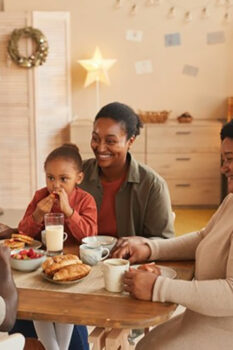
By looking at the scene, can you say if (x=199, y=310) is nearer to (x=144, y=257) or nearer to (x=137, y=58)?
(x=144, y=257)

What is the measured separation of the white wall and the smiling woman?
11.9 ft

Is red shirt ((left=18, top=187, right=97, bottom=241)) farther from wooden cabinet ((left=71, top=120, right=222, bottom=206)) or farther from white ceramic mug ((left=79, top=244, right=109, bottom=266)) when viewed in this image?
wooden cabinet ((left=71, top=120, right=222, bottom=206))

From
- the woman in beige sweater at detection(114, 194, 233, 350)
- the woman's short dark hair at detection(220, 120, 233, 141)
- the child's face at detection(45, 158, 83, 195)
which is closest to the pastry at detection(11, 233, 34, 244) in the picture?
the child's face at detection(45, 158, 83, 195)

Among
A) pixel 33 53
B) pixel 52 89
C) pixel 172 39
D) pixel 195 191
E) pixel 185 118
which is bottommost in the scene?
pixel 195 191

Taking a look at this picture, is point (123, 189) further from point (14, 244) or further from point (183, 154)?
point (183, 154)

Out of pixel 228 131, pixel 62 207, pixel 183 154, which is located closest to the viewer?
pixel 228 131

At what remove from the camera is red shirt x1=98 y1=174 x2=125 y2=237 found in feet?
7.40

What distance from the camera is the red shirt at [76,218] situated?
1.99 m

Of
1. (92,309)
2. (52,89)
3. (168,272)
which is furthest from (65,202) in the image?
(52,89)

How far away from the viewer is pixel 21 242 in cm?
189

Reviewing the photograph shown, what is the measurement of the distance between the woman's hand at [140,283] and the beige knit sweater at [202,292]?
0.02m

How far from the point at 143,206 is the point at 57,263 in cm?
70

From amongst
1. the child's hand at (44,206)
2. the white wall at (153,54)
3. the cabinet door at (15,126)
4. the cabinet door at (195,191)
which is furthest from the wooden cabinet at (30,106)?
the child's hand at (44,206)

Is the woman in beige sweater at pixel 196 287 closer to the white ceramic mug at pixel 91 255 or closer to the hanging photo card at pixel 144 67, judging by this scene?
the white ceramic mug at pixel 91 255
